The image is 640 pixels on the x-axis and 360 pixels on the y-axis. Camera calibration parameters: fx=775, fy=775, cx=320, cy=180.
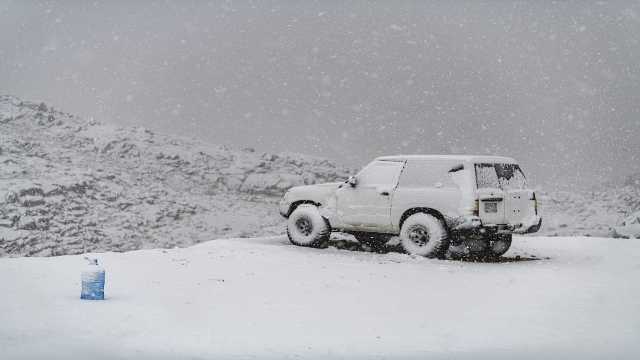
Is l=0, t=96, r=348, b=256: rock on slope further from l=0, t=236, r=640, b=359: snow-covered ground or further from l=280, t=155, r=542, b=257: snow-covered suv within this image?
l=0, t=236, r=640, b=359: snow-covered ground

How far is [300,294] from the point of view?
27.9 ft

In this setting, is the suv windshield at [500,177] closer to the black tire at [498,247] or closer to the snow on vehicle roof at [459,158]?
the snow on vehicle roof at [459,158]

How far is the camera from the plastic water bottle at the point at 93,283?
768 centimetres

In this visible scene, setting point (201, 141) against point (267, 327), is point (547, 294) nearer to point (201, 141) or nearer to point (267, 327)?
point (267, 327)

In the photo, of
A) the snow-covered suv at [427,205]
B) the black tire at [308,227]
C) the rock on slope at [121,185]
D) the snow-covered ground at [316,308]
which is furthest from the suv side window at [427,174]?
the rock on slope at [121,185]

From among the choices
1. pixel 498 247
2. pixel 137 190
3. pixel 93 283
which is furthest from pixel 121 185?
pixel 93 283

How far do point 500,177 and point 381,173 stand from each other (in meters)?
1.99

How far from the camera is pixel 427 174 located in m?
12.7

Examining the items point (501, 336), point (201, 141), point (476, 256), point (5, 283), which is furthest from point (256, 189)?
point (501, 336)

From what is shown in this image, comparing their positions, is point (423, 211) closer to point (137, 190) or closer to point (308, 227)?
point (308, 227)

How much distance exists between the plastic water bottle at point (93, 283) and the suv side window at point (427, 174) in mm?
6252

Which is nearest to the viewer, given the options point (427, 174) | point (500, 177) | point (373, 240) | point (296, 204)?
point (500, 177)

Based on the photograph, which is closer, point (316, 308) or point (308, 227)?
point (316, 308)

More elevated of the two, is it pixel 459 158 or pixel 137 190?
pixel 137 190
